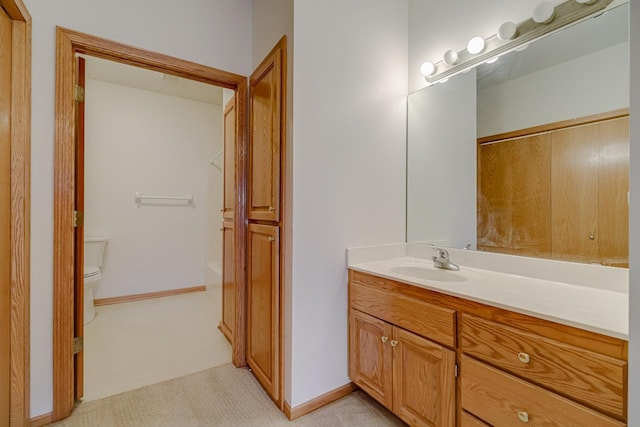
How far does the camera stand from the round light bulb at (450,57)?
5.70ft

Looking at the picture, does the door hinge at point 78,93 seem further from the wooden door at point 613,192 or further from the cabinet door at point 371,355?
the wooden door at point 613,192

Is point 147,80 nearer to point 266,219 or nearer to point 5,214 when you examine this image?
point 5,214

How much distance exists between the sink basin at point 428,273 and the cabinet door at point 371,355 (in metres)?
0.32

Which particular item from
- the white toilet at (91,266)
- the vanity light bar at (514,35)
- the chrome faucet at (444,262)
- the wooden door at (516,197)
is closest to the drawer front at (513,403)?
the chrome faucet at (444,262)

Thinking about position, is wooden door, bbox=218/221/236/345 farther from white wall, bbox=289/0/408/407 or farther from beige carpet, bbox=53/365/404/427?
white wall, bbox=289/0/408/407

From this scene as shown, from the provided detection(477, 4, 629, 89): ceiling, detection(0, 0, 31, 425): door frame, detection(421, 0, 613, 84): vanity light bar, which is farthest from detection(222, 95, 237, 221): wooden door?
detection(477, 4, 629, 89): ceiling

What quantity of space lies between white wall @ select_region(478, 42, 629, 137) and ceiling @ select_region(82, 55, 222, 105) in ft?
8.81

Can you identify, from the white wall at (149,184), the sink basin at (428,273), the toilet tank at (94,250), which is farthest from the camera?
the white wall at (149,184)

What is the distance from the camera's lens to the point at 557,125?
4.57 ft

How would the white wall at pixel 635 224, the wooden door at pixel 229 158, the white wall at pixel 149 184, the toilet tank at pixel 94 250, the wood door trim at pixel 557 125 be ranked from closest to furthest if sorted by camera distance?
the white wall at pixel 635 224, the wood door trim at pixel 557 125, the wooden door at pixel 229 158, the toilet tank at pixel 94 250, the white wall at pixel 149 184

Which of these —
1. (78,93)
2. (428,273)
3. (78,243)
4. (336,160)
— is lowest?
(428,273)

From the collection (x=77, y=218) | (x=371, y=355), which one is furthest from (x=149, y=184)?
(x=371, y=355)

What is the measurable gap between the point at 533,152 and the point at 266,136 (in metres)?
1.44

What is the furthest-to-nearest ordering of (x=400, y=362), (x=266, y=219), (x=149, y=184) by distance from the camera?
(x=149, y=184) < (x=266, y=219) < (x=400, y=362)
